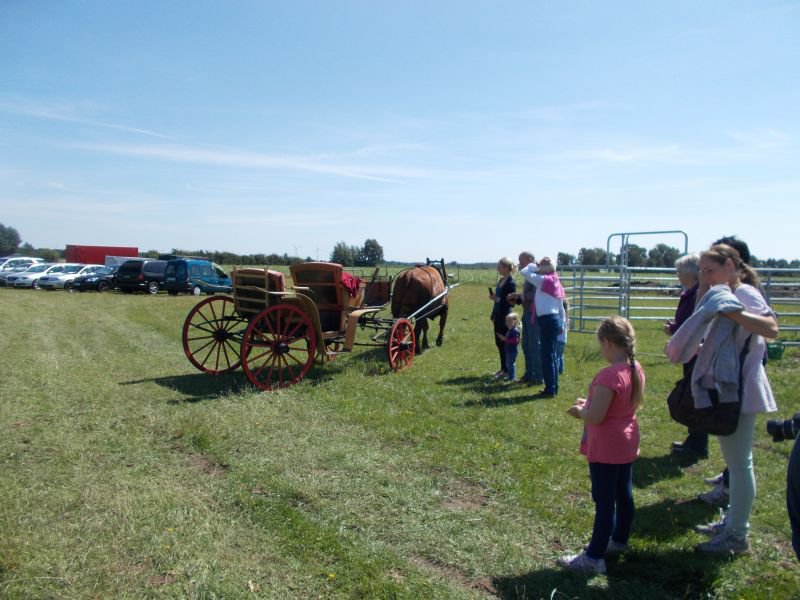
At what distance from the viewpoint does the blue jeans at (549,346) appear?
738 centimetres

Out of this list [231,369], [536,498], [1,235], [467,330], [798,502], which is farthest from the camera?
[1,235]

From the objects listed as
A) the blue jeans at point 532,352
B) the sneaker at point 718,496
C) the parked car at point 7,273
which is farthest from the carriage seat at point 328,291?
the parked car at point 7,273

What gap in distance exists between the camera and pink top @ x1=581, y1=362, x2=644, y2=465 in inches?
130

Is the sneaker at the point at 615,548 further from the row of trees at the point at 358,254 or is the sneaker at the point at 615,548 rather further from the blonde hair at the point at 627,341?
the row of trees at the point at 358,254

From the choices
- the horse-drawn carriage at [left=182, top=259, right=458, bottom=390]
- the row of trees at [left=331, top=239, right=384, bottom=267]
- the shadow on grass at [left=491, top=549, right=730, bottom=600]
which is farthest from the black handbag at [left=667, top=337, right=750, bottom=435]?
the row of trees at [left=331, top=239, right=384, bottom=267]

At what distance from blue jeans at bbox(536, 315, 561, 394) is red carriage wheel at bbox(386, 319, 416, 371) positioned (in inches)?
93.5

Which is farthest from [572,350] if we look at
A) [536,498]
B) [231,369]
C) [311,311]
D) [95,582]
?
[95,582]

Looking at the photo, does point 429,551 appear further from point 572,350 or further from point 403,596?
point 572,350

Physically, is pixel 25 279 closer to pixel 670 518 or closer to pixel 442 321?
pixel 442 321

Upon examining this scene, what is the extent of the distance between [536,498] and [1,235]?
124955 millimetres

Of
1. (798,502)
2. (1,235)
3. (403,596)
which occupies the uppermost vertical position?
(1,235)

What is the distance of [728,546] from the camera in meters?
3.58

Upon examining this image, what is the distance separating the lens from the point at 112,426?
6.24 meters

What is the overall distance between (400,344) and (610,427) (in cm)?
602
